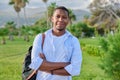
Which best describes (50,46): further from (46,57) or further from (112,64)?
(112,64)

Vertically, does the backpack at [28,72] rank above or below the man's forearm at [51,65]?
below

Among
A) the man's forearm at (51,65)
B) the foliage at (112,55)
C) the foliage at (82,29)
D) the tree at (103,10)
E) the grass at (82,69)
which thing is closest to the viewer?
the man's forearm at (51,65)

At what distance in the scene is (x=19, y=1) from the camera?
76000 millimetres

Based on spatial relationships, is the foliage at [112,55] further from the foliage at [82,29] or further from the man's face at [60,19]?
the foliage at [82,29]

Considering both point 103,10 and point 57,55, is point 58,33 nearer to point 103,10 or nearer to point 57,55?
point 57,55

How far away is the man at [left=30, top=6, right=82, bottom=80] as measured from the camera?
11.4ft

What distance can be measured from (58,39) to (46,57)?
0.66ft

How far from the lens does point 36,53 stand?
11.6 feet

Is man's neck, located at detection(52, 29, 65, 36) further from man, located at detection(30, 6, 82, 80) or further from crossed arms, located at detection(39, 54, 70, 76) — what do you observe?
crossed arms, located at detection(39, 54, 70, 76)

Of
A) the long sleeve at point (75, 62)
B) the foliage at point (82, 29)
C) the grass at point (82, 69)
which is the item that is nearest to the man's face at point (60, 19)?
the long sleeve at point (75, 62)

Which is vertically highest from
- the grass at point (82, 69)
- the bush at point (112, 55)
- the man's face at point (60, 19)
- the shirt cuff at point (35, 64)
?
the man's face at point (60, 19)

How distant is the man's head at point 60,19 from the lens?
140 inches

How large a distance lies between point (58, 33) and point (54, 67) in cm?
32

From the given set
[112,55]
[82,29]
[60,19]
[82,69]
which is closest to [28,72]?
[60,19]
